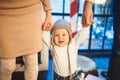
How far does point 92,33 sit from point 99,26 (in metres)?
0.11

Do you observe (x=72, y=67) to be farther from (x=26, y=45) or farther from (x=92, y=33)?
(x=92, y=33)

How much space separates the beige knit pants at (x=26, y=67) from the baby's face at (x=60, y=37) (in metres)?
0.20

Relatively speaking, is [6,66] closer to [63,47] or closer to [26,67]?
[26,67]

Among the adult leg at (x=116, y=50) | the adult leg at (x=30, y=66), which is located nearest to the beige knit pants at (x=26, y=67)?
the adult leg at (x=30, y=66)

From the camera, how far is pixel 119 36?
1504 mm

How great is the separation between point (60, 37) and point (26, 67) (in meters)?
0.30

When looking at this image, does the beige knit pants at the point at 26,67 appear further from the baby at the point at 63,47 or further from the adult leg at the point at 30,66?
the baby at the point at 63,47

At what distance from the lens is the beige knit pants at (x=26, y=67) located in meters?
1.34

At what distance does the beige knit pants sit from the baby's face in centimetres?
20

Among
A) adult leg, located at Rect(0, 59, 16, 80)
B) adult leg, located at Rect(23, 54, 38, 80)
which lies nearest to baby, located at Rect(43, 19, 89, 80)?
adult leg, located at Rect(23, 54, 38, 80)

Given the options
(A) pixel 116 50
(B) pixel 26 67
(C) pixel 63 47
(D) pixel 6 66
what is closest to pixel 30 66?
(B) pixel 26 67

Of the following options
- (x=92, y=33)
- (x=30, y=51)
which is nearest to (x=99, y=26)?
(x=92, y=33)

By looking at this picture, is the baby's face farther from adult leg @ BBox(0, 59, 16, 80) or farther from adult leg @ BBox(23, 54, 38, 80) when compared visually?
adult leg @ BBox(0, 59, 16, 80)

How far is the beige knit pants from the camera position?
134 cm
